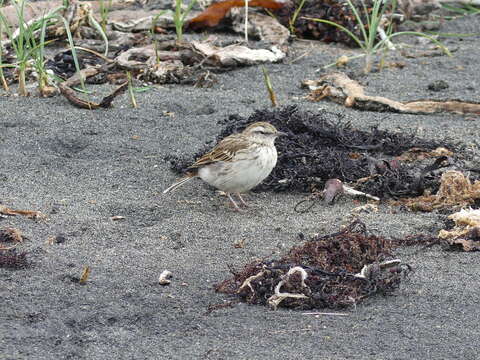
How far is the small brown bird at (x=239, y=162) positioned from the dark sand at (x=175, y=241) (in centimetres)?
20

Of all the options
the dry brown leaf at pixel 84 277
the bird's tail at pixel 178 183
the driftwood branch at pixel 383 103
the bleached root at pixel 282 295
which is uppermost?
the bleached root at pixel 282 295

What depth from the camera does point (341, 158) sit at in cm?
714

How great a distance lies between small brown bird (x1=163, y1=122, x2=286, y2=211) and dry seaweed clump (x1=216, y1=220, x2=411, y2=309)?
1373 millimetres

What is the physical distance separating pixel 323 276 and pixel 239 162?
1.86m

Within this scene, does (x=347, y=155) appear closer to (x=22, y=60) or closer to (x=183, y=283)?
(x=183, y=283)

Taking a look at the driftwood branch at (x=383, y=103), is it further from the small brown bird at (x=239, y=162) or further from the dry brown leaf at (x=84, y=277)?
the dry brown leaf at (x=84, y=277)

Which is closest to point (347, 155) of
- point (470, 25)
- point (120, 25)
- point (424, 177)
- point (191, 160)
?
point (424, 177)

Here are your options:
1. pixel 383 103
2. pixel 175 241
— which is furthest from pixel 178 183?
pixel 383 103

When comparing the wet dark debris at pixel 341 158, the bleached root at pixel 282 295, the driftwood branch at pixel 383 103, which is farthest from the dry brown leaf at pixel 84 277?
the driftwood branch at pixel 383 103

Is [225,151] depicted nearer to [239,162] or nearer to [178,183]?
[239,162]

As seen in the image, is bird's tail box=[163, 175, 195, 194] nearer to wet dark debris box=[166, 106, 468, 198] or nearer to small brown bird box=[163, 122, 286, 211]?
small brown bird box=[163, 122, 286, 211]

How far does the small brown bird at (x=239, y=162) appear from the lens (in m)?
6.73

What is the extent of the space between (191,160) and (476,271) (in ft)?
8.79

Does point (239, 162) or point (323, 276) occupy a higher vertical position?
point (323, 276)
